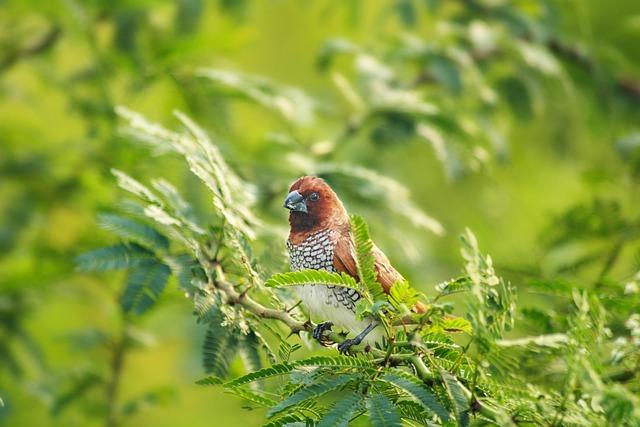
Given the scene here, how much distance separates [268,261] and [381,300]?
0.94 metres

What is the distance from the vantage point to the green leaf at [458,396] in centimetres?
214

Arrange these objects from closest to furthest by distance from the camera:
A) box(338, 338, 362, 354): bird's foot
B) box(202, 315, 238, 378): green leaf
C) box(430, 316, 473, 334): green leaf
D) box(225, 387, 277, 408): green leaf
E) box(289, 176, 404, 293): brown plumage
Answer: box(430, 316, 473, 334): green leaf
box(225, 387, 277, 408): green leaf
box(338, 338, 362, 354): bird's foot
box(202, 315, 238, 378): green leaf
box(289, 176, 404, 293): brown plumage

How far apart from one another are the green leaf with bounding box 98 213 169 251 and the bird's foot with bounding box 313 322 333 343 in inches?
21.5

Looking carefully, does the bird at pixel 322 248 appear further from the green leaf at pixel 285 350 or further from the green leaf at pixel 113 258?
the green leaf at pixel 113 258

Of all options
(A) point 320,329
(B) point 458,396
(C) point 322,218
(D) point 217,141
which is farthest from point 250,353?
(D) point 217,141

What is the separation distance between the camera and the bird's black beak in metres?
3.12

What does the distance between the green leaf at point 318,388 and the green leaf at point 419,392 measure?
114 millimetres

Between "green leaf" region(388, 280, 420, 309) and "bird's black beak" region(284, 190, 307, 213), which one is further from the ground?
"bird's black beak" region(284, 190, 307, 213)

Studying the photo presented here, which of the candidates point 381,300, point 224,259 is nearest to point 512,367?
point 381,300

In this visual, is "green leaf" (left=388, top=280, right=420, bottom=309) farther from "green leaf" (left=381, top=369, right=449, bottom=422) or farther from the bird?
the bird

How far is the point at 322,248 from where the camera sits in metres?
3.12

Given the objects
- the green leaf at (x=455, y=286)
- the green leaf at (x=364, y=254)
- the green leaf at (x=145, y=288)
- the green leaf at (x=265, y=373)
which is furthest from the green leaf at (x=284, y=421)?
the green leaf at (x=145, y=288)

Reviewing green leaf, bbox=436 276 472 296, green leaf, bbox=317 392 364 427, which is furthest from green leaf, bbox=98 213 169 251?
green leaf, bbox=436 276 472 296

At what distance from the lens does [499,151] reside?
19.8ft
